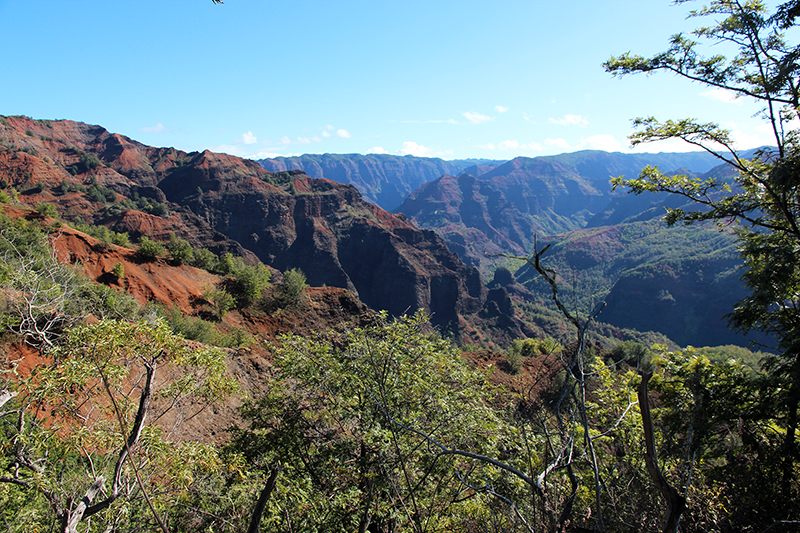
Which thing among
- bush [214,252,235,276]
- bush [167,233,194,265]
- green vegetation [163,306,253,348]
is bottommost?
green vegetation [163,306,253,348]

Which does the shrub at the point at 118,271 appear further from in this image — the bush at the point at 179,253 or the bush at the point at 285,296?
the bush at the point at 285,296

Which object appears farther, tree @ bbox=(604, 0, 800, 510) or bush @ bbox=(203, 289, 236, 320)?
bush @ bbox=(203, 289, 236, 320)

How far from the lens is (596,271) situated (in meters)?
143

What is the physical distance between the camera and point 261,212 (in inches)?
2726

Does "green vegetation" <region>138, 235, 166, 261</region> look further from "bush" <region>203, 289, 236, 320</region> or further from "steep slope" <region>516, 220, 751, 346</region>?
"steep slope" <region>516, 220, 751, 346</region>

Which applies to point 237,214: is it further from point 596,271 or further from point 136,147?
point 596,271

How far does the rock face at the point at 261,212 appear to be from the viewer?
175ft

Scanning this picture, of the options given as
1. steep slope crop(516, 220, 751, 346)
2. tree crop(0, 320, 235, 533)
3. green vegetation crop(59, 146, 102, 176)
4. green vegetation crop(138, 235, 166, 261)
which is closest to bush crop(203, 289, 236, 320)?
green vegetation crop(138, 235, 166, 261)

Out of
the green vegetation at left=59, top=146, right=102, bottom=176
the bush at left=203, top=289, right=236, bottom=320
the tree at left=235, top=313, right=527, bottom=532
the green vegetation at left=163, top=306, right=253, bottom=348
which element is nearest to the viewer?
the tree at left=235, top=313, right=527, bottom=532

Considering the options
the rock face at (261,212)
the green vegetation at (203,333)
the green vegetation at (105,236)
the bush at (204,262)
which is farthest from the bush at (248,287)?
the rock face at (261,212)

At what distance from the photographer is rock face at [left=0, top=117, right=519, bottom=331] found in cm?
5328

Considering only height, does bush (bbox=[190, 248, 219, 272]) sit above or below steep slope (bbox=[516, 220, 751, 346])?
above

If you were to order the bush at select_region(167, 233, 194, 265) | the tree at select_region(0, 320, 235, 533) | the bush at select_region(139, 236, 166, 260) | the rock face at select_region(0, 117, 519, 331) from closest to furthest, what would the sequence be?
the tree at select_region(0, 320, 235, 533) → the bush at select_region(139, 236, 166, 260) → the bush at select_region(167, 233, 194, 265) → the rock face at select_region(0, 117, 519, 331)

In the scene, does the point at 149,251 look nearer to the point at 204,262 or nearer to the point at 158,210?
the point at 204,262
